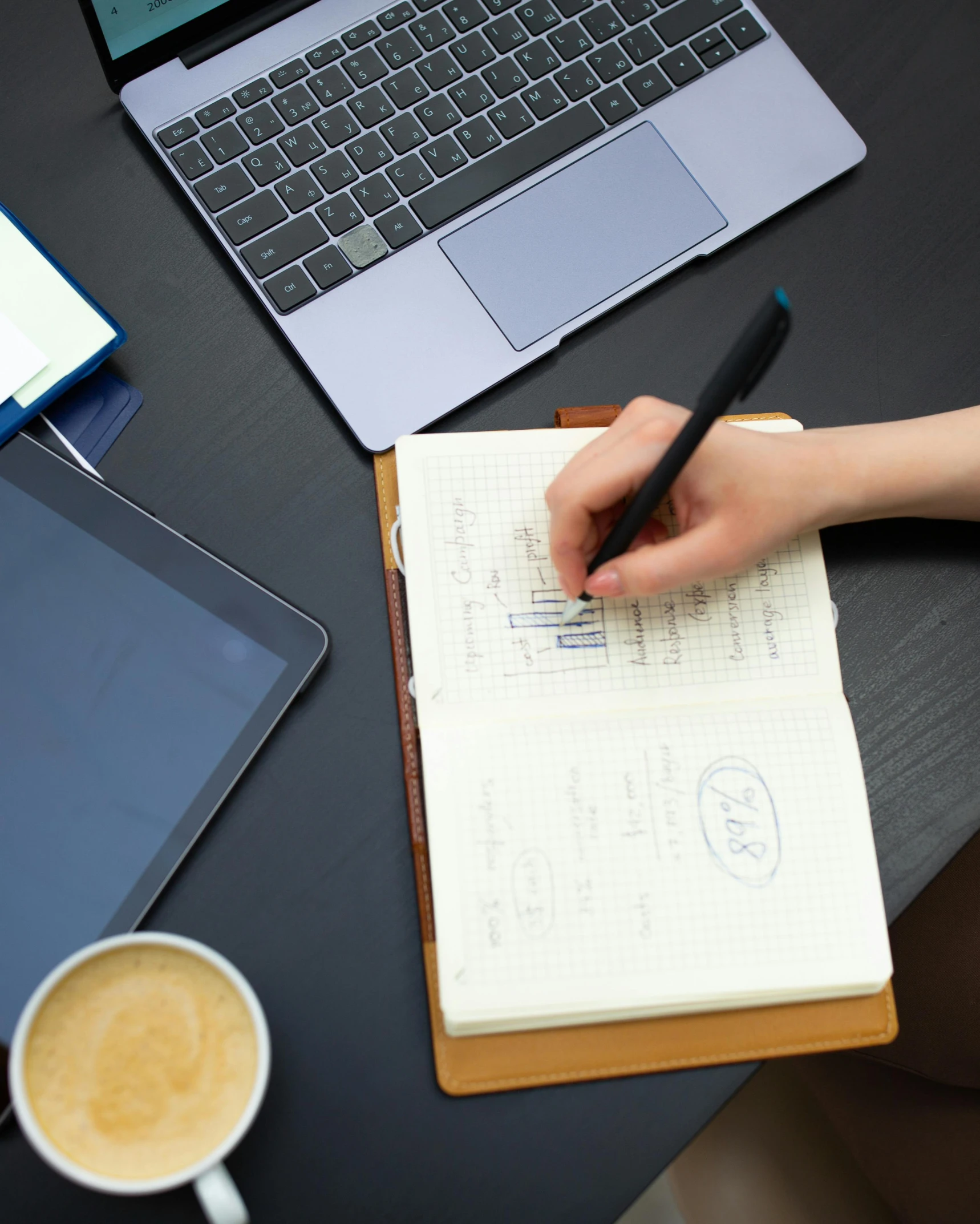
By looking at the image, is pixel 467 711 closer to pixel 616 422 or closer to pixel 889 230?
pixel 616 422

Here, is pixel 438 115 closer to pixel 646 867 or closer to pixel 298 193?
pixel 298 193

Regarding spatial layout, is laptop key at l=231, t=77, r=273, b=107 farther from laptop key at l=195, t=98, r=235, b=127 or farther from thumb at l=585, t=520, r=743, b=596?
thumb at l=585, t=520, r=743, b=596

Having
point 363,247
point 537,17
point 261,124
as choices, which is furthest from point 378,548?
point 537,17

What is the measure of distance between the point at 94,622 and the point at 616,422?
0.35 m

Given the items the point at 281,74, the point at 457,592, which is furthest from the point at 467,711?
the point at 281,74

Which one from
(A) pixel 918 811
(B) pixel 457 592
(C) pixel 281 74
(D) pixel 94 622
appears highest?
(C) pixel 281 74

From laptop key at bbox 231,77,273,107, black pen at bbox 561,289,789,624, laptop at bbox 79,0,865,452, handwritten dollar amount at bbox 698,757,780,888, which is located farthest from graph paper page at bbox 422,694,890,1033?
laptop key at bbox 231,77,273,107

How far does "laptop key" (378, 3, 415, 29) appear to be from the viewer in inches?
25.6

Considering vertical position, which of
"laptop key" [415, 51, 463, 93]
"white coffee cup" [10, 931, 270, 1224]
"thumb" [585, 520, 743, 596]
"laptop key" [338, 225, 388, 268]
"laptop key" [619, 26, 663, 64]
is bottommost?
"thumb" [585, 520, 743, 596]

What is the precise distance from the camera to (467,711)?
1.82 ft

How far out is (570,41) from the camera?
2.19 ft

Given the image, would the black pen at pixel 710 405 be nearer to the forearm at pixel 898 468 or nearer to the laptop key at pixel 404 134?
the forearm at pixel 898 468

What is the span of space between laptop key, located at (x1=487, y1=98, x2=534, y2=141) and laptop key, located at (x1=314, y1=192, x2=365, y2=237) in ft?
0.42

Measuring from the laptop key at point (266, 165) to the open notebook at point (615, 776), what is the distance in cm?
21
